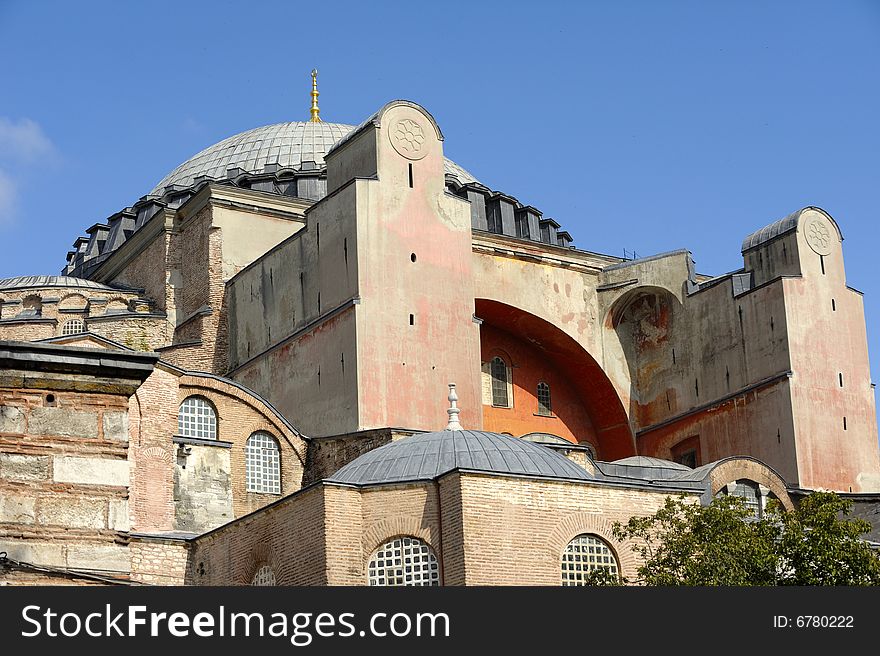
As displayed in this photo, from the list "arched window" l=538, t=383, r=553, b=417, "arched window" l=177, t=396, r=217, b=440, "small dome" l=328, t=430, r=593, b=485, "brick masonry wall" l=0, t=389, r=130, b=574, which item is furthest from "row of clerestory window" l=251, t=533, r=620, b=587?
"arched window" l=538, t=383, r=553, b=417

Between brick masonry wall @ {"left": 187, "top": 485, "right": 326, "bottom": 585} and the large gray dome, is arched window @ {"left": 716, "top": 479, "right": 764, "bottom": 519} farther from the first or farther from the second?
the large gray dome

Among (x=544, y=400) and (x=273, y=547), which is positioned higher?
(x=544, y=400)

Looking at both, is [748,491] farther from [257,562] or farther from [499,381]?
[257,562]

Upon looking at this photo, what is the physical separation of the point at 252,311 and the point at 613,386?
973 cm

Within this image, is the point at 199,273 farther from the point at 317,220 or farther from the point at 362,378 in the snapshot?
the point at 362,378

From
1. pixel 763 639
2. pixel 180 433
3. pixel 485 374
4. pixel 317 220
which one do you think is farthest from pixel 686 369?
pixel 763 639

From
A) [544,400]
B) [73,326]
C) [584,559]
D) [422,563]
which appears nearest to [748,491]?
[584,559]

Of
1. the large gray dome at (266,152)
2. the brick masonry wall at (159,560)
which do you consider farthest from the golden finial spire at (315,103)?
the brick masonry wall at (159,560)

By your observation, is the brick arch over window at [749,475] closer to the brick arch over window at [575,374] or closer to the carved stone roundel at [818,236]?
the carved stone roundel at [818,236]

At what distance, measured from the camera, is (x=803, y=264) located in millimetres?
39656

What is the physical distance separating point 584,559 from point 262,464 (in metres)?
9.84

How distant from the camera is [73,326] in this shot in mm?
43188

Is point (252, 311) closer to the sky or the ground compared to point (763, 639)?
closer to the sky

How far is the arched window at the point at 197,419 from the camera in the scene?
110 feet
